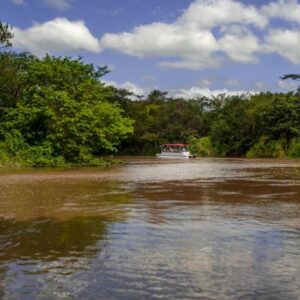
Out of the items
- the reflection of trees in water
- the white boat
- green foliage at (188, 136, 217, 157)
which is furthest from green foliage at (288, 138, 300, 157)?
the reflection of trees in water

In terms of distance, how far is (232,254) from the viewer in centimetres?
716

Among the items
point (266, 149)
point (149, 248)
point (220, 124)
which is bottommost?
point (149, 248)

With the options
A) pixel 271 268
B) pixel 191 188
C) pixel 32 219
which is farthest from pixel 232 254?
pixel 191 188

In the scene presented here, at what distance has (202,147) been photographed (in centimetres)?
7725

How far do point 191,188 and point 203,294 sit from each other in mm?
13220

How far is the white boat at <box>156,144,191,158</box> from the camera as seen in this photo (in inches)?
2731

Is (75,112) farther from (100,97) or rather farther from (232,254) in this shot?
(232,254)

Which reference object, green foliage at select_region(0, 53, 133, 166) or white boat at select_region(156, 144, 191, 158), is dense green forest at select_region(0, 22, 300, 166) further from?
white boat at select_region(156, 144, 191, 158)

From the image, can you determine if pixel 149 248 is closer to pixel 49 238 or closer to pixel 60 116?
pixel 49 238

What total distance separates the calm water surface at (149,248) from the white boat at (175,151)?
54859 mm

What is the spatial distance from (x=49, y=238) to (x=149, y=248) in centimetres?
188

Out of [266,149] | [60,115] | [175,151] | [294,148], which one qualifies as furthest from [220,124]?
[60,115]

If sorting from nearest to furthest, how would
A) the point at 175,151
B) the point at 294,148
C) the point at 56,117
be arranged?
1. the point at 56,117
2. the point at 294,148
3. the point at 175,151

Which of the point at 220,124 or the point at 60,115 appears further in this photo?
the point at 220,124
